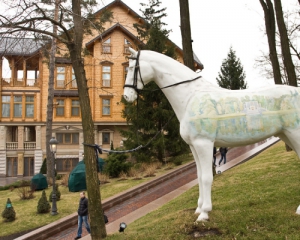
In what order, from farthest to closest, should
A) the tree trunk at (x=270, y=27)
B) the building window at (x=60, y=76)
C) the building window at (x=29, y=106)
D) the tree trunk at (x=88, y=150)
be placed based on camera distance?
the building window at (x=60, y=76) → the building window at (x=29, y=106) → the tree trunk at (x=270, y=27) → the tree trunk at (x=88, y=150)

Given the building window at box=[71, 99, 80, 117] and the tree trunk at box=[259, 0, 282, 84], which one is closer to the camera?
the tree trunk at box=[259, 0, 282, 84]

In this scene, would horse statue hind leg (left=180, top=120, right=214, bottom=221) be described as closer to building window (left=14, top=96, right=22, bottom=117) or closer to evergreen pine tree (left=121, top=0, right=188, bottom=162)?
evergreen pine tree (left=121, top=0, right=188, bottom=162)

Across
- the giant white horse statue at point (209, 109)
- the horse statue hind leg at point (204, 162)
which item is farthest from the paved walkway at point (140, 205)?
the giant white horse statue at point (209, 109)

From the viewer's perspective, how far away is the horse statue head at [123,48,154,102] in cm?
497

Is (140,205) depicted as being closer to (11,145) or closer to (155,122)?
(155,122)

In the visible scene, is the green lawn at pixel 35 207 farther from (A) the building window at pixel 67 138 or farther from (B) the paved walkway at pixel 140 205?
(A) the building window at pixel 67 138

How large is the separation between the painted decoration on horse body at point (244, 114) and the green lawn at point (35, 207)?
9.43 m

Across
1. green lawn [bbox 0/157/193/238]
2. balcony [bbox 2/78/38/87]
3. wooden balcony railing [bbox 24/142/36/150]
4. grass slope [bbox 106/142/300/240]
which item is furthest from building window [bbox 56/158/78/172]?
grass slope [bbox 106/142/300/240]

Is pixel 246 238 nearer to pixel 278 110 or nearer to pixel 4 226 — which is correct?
pixel 278 110

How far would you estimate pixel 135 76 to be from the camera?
5.02 meters

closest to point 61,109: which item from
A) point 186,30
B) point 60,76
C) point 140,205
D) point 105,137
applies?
point 60,76

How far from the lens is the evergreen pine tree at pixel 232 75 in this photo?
41.6 metres

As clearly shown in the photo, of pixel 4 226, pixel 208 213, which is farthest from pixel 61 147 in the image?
pixel 208 213

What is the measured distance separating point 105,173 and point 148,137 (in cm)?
Result: 418
